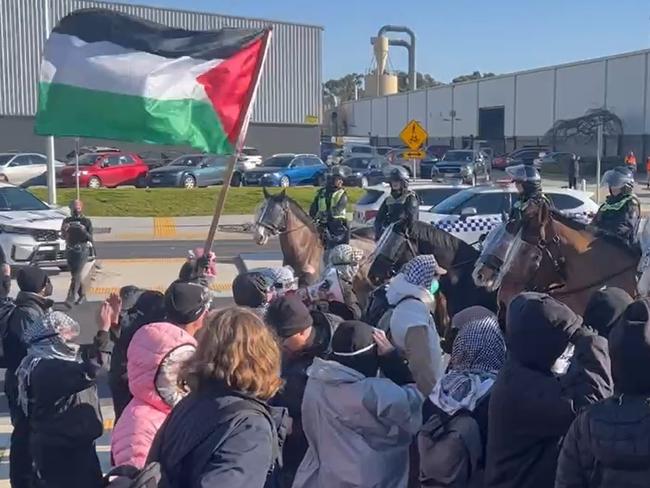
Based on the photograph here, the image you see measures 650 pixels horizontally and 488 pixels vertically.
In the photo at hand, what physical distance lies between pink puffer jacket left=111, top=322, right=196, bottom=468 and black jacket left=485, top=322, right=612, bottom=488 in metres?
1.39

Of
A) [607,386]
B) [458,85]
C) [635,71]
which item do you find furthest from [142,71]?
[458,85]

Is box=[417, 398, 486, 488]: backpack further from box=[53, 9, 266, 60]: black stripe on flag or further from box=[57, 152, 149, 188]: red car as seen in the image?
box=[57, 152, 149, 188]: red car

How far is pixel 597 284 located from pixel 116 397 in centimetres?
357

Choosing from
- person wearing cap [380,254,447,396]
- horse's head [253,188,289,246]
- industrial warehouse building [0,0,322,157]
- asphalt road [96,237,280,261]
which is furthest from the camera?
industrial warehouse building [0,0,322,157]

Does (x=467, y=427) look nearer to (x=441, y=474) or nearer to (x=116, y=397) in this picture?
(x=441, y=474)

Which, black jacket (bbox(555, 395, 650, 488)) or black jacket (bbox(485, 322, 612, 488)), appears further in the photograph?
black jacket (bbox(485, 322, 612, 488))

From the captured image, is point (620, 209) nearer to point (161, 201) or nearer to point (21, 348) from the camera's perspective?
point (21, 348)

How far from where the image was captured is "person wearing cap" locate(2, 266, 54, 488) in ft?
18.9

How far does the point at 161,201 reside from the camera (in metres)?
30.7

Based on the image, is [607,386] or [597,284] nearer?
[607,386]

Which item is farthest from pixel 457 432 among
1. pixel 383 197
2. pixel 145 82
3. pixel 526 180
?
pixel 383 197

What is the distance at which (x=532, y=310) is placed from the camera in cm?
398

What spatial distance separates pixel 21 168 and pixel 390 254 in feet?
117

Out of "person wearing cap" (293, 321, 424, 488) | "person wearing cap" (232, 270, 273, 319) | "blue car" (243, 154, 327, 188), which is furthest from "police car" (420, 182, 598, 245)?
"blue car" (243, 154, 327, 188)
